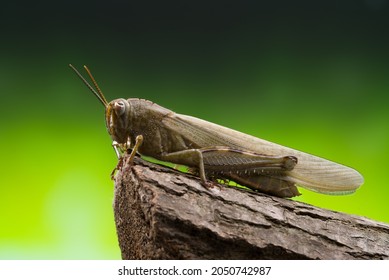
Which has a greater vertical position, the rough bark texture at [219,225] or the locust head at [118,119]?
the locust head at [118,119]

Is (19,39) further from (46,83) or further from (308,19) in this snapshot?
(308,19)

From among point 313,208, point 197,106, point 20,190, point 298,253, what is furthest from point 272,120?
point 20,190

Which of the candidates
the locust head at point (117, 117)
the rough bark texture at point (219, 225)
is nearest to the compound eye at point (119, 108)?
the locust head at point (117, 117)

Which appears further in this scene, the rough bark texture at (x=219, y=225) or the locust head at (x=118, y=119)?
the locust head at (x=118, y=119)

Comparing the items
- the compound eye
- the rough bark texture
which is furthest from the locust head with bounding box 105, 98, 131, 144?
the rough bark texture

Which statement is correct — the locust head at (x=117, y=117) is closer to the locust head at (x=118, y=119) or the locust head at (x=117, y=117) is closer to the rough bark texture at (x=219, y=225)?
the locust head at (x=118, y=119)

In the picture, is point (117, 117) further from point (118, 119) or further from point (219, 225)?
point (219, 225)

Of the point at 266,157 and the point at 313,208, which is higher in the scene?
the point at 266,157

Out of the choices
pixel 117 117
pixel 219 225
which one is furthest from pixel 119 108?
pixel 219 225
